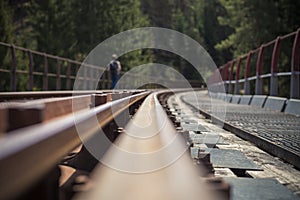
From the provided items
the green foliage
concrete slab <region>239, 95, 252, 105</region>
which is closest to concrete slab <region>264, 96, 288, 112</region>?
concrete slab <region>239, 95, 252, 105</region>

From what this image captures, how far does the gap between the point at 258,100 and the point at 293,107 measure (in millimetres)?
3090

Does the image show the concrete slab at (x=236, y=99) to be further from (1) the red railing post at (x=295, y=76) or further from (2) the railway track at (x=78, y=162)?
(2) the railway track at (x=78, y=162)

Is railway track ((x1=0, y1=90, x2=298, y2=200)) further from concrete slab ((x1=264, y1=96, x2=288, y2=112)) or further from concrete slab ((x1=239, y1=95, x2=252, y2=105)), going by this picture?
concrete slab ((x1=239, y1=95, x2=252, y2=105))

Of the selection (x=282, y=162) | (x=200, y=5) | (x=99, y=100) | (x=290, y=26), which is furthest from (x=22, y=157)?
(x=200, y=5)

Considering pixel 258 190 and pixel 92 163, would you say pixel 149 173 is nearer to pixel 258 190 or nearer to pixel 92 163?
pixel 258 190

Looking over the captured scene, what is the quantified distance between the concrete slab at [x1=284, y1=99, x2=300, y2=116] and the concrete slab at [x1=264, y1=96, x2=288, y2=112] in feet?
1.12

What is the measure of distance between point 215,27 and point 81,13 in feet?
135

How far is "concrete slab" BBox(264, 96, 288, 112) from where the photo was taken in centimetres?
774

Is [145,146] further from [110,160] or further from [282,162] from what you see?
[282,162]

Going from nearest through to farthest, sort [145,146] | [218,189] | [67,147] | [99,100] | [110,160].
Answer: [218,189]
[67,147]
[110,160]
[145,146]
[99,100]

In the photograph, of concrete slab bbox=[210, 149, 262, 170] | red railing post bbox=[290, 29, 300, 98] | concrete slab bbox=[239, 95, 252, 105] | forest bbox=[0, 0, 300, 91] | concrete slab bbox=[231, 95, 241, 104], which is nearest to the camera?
concrete slab bbox=[210, 149, 262, 170]

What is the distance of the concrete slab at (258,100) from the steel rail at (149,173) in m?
7.28

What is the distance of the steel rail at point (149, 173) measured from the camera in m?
1.18

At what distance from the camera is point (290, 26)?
80.9 ft
